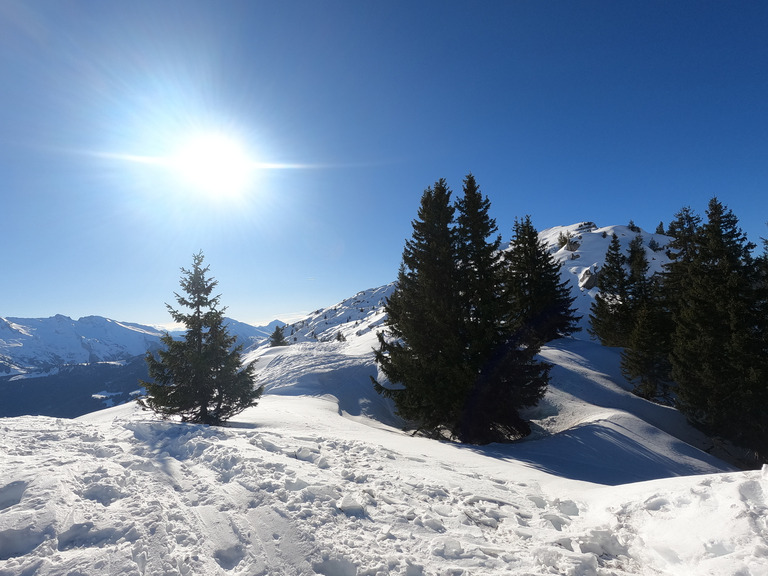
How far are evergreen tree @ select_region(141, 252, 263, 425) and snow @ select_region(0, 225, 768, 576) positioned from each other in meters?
4.06

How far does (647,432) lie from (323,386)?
1874 centimetres

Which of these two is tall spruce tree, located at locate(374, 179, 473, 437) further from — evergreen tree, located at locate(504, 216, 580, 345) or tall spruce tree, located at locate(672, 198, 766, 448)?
evergreen tree, located at locate(504, 216, 580, 345)

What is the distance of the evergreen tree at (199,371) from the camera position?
13.4 m

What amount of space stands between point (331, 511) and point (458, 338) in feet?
30.6

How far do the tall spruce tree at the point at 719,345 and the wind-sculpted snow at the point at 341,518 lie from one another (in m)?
14.7

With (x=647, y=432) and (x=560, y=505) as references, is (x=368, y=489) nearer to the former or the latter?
(x=560, y=505)

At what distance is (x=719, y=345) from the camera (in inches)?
629

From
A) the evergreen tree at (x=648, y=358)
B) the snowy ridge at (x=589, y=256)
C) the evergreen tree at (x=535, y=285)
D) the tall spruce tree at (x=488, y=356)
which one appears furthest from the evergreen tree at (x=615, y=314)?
the tall spruce tree at (x=488, y=356)

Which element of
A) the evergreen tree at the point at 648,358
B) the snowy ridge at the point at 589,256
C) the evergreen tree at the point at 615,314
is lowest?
the evergreen tree at the point at 648,358

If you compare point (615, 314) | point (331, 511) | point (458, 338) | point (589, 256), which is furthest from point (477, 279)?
point (589, 256)

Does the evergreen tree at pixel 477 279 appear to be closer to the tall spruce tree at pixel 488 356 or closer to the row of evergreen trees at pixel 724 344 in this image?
the tall spruce tree at pixel 488 356

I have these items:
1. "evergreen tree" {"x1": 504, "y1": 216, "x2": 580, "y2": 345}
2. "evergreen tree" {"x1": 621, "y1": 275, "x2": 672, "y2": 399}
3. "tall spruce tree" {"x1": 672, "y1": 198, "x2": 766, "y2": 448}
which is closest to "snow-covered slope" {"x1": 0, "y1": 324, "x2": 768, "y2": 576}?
"tall spruce tree" {"x1": 672, "y1": 198, "x2": 766, "y2": 448}

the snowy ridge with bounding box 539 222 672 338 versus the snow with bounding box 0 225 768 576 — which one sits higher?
the snowy ridge with bounding box 539 222 672 338

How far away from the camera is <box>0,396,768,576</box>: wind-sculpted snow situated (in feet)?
12.0
